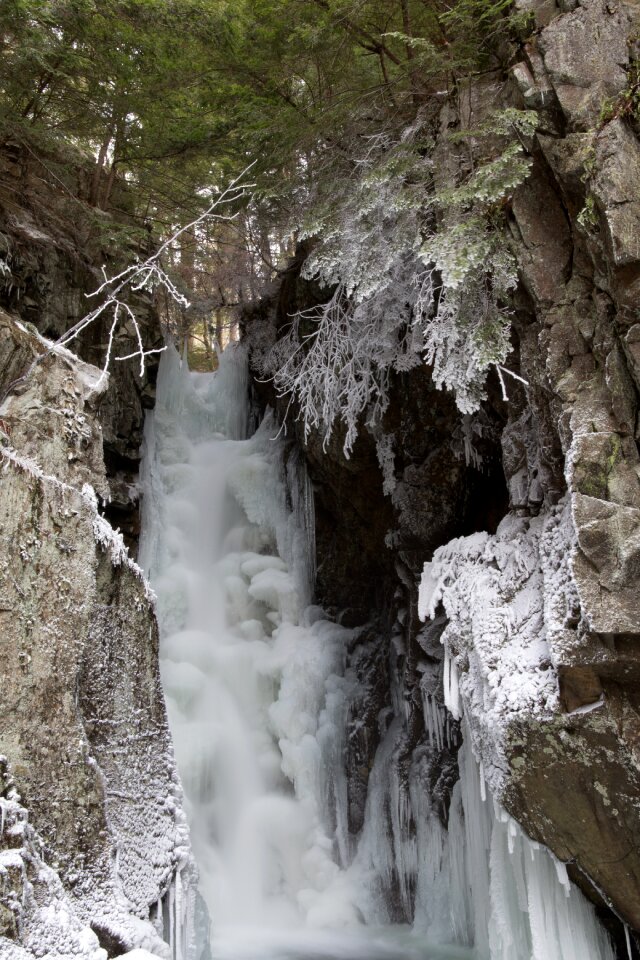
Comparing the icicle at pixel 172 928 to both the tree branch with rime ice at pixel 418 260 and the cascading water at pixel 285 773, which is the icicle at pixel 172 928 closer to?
the cascading water at pixel 285 773

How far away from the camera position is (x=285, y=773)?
877 cm

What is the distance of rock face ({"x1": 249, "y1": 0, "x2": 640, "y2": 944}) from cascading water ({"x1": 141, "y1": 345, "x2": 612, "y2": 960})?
0.81 m

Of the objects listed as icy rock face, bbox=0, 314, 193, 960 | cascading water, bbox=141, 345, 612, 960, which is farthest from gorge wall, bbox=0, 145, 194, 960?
cascading water, bbox=141, 345, 612, 960

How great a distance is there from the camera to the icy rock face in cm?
415

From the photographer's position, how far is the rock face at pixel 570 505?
4.70m

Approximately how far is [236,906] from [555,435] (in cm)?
590

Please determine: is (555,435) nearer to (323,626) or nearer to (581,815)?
(581,815)

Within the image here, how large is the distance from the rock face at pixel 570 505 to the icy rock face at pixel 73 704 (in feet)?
8.05

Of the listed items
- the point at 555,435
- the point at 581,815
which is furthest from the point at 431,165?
the point at 581,815

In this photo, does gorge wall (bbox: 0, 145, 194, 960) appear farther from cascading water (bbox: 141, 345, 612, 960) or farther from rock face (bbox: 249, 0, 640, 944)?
rock face (bbox: 249, 0, 640, 944)

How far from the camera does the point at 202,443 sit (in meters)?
11.4

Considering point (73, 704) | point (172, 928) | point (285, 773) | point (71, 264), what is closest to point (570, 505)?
point (73, 704)

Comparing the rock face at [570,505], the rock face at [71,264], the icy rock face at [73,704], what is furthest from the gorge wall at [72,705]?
the rock face at [71,264]

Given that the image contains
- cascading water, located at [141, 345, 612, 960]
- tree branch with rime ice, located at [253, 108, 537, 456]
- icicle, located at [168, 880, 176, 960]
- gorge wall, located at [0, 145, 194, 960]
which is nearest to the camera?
gorge wall, located at [0, 145, 194, 960]
